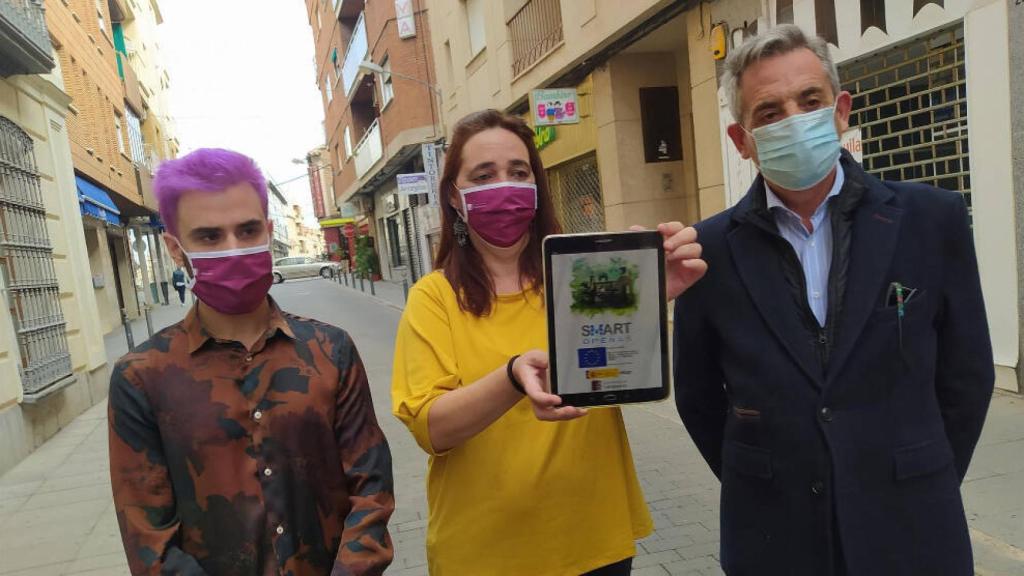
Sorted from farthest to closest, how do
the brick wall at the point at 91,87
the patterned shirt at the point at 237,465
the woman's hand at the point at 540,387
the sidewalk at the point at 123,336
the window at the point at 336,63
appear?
the window at the point at 336,63, the sidewalk at the point at 123,336, the brick wall at the point at 91,87, the patterned shirt at the point at 237,465, the woman's hand at the point at 540,387

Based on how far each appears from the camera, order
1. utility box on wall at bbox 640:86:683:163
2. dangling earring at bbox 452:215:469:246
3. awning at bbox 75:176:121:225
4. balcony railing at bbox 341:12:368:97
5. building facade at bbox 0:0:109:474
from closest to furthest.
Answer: dangling earring at bbox 452:215:469:246
building facade at bbox 0:0:109:474
utility box on wall at bbox 640:86:683:163
awning at bbox 75:176:121:225
balcony railing at bbox 341:12:368:97

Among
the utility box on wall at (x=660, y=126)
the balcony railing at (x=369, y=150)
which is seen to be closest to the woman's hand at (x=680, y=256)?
the utility box on wall at (x=660, y=126)

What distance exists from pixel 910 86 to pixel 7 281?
927cm

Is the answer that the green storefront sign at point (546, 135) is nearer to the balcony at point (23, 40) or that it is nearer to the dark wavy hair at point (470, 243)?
the balcony at point (23, 40)

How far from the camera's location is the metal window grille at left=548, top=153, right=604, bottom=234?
1270cm

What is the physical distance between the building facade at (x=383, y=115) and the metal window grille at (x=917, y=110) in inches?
439

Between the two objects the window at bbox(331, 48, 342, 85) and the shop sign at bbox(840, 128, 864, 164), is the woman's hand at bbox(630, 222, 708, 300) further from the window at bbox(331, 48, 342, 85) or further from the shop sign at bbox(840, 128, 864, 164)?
the window at bbox(331, 48, 342, 85)

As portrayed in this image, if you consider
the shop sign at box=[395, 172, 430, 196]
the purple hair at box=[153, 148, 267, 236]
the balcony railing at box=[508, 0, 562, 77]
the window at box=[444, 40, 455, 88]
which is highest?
the window at box=[444, 40, 455, 88]

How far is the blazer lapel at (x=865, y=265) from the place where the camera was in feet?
4.92

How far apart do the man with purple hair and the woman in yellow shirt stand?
0.65 feet

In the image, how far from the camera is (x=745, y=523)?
1698 mm

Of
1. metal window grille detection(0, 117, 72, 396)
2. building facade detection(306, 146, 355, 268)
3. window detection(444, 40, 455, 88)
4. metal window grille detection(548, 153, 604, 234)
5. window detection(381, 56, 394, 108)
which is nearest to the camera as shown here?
metal window grille detection(0, 117, 72, 396)

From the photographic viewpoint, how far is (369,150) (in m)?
27.8

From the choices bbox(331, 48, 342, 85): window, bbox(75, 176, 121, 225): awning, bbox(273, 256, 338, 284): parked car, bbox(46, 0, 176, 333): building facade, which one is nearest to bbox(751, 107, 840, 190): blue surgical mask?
bbox(46, 0, 176, 333): building facade
